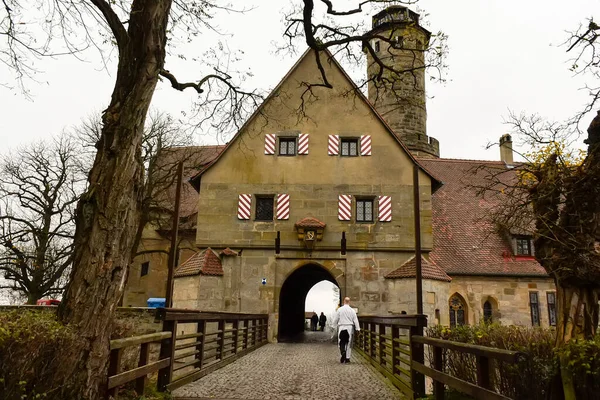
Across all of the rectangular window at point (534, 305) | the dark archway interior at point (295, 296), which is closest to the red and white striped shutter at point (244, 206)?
the dark archway interior at point (295, 296)

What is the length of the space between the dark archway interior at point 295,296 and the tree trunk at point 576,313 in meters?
15.6

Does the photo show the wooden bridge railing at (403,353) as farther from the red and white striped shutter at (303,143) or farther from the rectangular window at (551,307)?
the rectangular window at (551,307)

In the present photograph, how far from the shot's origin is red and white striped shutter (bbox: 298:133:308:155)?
58.2ft

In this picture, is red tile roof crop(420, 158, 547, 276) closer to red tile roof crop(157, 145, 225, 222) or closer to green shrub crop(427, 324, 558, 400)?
red tile roof crop(157, 145, 225, 222)

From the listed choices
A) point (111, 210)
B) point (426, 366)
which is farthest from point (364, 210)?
point (111, 210)

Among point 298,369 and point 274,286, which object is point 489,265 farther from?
point 298,369

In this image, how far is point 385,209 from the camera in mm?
17109

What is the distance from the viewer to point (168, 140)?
70.9 feet

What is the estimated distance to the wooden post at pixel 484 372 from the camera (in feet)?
13.6

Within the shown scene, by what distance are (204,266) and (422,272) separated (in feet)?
22.2

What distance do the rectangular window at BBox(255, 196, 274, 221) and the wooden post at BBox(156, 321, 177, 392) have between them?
10.8m

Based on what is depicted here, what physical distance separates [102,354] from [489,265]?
58.2 ft

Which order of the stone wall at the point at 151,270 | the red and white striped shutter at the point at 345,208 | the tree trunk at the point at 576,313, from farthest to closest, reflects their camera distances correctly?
the stone wall at the point at 151,270, the red and white striped shutter at the point at 345,208, the tree trunk at the point at 576,313

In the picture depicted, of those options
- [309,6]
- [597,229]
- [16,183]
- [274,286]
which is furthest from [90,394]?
[16,183]
